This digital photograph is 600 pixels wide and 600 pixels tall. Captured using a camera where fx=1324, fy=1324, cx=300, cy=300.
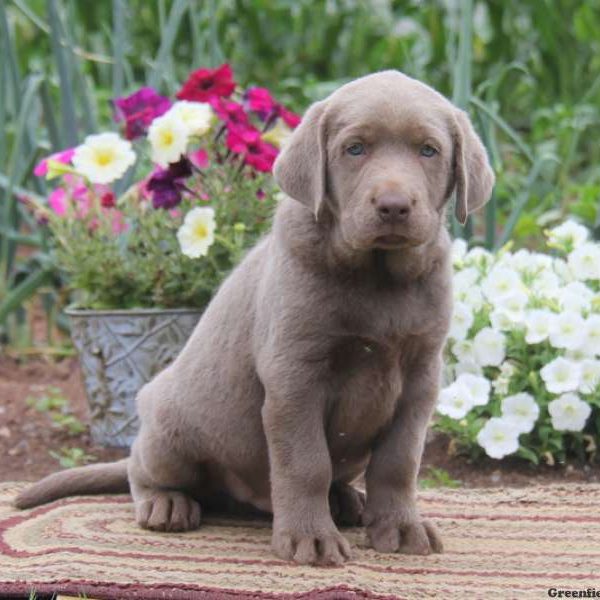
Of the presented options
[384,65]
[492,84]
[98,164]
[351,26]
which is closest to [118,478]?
[98,164]

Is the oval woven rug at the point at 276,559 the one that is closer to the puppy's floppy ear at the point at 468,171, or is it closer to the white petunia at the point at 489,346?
the white petunia at the point at 489,346

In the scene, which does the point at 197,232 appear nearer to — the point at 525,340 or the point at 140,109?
the point at 140,109

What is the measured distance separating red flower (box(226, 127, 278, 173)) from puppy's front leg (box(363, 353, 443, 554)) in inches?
57.7

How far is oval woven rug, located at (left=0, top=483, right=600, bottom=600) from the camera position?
2906 millimetres

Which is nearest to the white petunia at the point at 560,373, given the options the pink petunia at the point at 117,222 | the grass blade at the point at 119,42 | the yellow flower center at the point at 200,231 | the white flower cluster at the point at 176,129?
the yellow flower center at the point at 200,231

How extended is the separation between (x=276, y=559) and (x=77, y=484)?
3.07ft

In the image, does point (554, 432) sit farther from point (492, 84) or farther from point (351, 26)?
point (351, 26)

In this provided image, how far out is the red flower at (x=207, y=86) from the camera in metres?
4.75

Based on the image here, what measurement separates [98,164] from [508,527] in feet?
6.48

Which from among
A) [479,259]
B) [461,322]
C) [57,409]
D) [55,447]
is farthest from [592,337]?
[57,409]

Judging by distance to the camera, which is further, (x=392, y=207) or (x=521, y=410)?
(x=521, y=410)

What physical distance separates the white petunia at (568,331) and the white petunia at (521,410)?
0.20 metres

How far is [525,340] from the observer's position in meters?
4.48

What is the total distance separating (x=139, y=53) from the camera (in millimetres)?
8734
